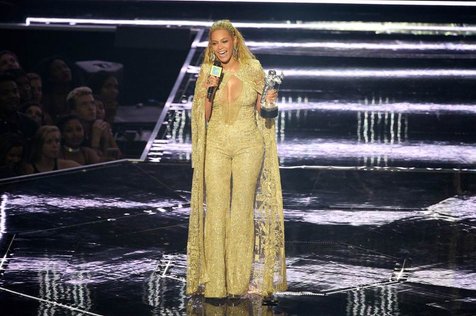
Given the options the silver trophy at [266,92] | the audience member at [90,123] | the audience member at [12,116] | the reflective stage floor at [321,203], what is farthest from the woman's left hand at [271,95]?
the audience member at [90,123]

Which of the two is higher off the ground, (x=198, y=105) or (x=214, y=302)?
(x=198, y=105)

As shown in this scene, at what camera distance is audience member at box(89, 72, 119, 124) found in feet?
46.0

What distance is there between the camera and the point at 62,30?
15.0 meters

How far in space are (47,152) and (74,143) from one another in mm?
655

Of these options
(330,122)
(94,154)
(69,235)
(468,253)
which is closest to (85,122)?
(94,154)

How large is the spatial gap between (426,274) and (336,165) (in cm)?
314

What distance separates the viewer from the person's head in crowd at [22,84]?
1314cm

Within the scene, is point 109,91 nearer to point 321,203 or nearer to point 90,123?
point 90,123

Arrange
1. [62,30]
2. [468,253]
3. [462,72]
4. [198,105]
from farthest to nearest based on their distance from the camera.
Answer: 1. [62,30]
2. [462,72]
3. [468,253]
4. [198,105]

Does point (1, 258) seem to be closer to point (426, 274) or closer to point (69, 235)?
point (69, 235)

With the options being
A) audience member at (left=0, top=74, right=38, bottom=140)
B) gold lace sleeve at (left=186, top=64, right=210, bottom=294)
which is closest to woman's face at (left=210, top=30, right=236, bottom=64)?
gold lace sleeve at (left=186, top=64, right=210, bottom=294)

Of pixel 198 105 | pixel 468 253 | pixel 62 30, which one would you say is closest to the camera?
pixel 198 105

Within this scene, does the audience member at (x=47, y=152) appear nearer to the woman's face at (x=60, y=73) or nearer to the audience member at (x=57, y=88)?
the audience member at (x=57, y=88)

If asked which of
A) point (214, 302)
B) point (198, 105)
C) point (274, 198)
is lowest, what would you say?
point (214, 302)
